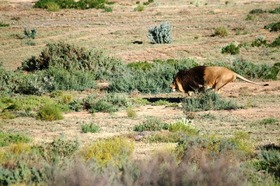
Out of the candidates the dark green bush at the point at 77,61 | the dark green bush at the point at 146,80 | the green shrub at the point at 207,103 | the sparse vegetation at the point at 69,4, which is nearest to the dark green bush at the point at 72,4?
the sparse vegetation at the point at 69,4

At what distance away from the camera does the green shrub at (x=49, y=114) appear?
1410cm

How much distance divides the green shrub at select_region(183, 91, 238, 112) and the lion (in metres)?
0.29

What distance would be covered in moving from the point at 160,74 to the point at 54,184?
47.9ft

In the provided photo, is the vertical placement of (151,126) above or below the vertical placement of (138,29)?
above

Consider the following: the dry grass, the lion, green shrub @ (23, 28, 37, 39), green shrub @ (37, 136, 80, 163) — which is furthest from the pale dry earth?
green shrub @ (37, 136, 80, 163)

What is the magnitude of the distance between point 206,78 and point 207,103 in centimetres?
76

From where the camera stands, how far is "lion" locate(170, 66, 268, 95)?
15.5 m

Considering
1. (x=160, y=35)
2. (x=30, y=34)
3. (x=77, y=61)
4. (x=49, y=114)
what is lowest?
(x=30, y=34)

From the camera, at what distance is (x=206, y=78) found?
15.6 m

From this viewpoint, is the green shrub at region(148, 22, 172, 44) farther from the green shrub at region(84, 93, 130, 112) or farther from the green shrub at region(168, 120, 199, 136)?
the green shrub at region(168, 120, 199, 136)

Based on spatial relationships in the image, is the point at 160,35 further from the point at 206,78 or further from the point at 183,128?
the point at 183,128

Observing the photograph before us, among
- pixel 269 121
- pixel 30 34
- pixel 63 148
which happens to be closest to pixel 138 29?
pixel 30 34

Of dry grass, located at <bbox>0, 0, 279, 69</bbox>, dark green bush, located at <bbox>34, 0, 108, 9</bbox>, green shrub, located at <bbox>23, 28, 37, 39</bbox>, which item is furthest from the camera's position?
dark green bush, located at <bbox>34, 0, 108, 9</bbox>

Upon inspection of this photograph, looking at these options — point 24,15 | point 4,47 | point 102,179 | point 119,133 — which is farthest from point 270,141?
point 24,15
